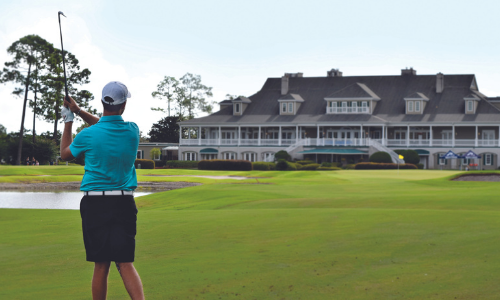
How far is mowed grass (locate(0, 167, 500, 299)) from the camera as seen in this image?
26.6 feet

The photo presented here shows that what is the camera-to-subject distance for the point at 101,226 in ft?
20.8

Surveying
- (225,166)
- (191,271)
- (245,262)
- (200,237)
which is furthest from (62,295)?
(225,166)

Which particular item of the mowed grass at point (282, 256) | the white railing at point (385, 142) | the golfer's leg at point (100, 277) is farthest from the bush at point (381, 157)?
the golfer's leg at point (100, 277)

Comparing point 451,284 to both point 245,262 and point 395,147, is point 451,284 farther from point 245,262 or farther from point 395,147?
point 395,147

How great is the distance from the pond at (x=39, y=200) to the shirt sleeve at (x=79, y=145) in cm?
1860

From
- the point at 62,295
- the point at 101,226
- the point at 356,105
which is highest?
the point at 356,105

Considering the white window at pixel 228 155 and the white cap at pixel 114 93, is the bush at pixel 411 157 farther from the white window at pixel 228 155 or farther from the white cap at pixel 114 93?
the white cap at pixel 114 93

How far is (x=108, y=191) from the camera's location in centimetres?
638

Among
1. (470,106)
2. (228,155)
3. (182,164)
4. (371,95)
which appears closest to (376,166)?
(371,95)

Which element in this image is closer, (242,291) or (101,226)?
(101,226)

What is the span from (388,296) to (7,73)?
75106 millimetres

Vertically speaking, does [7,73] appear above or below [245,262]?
above

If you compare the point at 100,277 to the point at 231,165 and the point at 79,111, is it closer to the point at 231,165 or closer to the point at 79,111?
the point at 79,111

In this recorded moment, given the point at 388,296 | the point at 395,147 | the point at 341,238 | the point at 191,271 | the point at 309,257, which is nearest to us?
the point at 388,296
